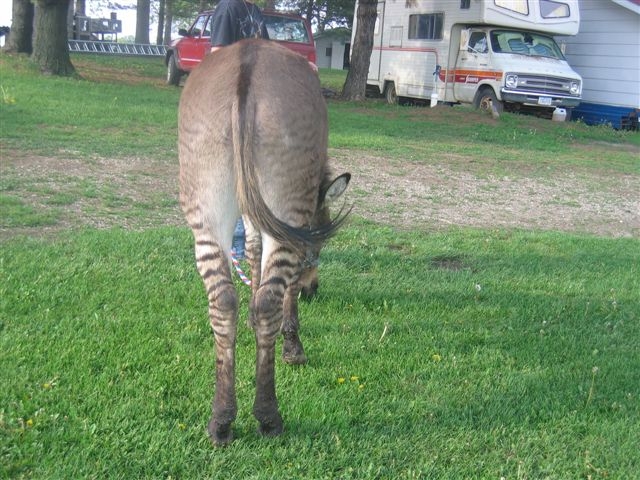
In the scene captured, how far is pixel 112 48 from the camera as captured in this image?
41594 mm

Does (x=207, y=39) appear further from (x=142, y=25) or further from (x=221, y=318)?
(x=142, y=25)

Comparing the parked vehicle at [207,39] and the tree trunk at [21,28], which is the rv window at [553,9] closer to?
the parked vehicle at [207,39]

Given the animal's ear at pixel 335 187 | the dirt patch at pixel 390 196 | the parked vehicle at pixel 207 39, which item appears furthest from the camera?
the parked vehicle at pixel 207 39

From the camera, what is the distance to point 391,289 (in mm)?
6160

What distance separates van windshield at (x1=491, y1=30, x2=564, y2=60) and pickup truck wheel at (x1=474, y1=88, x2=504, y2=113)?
119cm

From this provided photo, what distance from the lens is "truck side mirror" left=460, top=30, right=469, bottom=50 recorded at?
21219mm

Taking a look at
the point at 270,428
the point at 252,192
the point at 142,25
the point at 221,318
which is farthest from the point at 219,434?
the point at 142,25

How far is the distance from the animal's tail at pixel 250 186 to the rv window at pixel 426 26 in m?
19.8

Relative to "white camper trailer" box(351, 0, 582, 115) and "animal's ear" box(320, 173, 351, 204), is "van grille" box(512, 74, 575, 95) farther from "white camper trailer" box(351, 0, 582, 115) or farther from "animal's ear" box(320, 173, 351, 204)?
"animal's ear" box(320, 173, 351, 204)

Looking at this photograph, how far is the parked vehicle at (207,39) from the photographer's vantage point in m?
19.3

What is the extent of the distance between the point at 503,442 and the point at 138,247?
154 inches

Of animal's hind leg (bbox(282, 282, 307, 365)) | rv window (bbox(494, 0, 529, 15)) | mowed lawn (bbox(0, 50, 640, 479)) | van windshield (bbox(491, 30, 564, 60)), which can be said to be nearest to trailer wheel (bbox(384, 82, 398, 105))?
van windshield (bbox(491, 30, 564, 60))

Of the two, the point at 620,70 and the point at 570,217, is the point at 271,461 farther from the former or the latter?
the point at 620,70

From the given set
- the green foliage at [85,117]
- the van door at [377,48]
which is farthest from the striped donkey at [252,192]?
the van door at [377,48]
